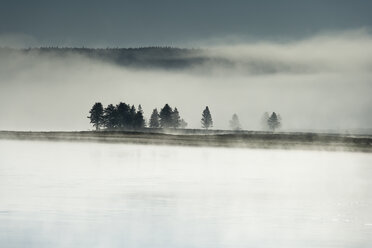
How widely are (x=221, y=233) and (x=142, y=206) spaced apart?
10.3 metres

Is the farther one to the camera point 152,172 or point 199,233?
point 152,172

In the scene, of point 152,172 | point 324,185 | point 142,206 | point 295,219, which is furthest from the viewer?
point 152,172

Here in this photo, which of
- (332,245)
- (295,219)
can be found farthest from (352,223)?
(332,245)

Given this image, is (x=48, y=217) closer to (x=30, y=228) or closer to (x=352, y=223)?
(x=30, y=228)

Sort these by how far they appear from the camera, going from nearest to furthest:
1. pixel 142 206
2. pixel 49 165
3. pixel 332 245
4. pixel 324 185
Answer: pixel 332 245 → pixel 142 206 → pixel 324 185 → pixel 49 165

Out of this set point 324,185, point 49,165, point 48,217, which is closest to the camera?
point 48,217

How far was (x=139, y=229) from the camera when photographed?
3625 centimetres

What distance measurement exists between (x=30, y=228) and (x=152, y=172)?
141 ft

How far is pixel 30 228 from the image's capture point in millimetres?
35500

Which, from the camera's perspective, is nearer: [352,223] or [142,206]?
[352,223]

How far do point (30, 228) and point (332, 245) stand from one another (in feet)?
41.4

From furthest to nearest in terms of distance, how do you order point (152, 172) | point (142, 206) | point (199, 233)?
point (152, 172) → point (142, 206) → point (199, 233)

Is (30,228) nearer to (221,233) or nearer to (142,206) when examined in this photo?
(221,233)

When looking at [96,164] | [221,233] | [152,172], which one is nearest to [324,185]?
[152,172]
